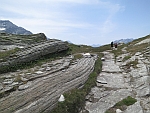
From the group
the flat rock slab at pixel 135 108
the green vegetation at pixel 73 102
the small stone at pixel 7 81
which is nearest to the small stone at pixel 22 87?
the small stone at pixel 7 81

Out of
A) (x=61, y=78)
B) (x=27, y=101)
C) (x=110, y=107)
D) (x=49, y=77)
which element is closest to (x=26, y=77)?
(x=49, y=77)

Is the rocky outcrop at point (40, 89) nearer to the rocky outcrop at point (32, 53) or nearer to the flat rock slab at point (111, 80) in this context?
the flat rock slab at point (111, 80)

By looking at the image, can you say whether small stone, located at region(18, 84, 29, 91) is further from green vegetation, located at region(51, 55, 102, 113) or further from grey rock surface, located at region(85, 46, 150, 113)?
grey rock surface, located at region(85, 46, 150, 113)

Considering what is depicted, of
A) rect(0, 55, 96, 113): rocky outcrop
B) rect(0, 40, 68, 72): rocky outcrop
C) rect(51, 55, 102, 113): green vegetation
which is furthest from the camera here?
rect(0, 40, 68, 72): rocky outcrop

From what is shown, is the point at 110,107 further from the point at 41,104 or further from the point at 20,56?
the point at 20,56

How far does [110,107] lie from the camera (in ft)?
45.3

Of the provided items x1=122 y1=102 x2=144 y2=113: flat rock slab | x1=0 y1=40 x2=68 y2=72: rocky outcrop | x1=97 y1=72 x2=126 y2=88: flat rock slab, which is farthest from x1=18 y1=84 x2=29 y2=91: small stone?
x1=122 y1=102 x2=144 y2=113: flat rock slab

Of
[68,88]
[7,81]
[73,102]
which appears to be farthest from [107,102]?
[7,81]

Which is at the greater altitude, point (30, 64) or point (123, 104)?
point (30, 64)

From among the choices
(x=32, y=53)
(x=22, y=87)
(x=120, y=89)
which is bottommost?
(x=120, y=89)

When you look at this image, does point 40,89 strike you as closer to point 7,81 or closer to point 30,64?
point 7,81

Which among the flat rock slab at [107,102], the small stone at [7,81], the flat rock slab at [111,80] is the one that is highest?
the small stone at [7,81]

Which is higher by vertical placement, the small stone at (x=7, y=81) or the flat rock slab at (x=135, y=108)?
the small stone at (x=7, y=81)

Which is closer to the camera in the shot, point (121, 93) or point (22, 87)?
point (22, 87)
